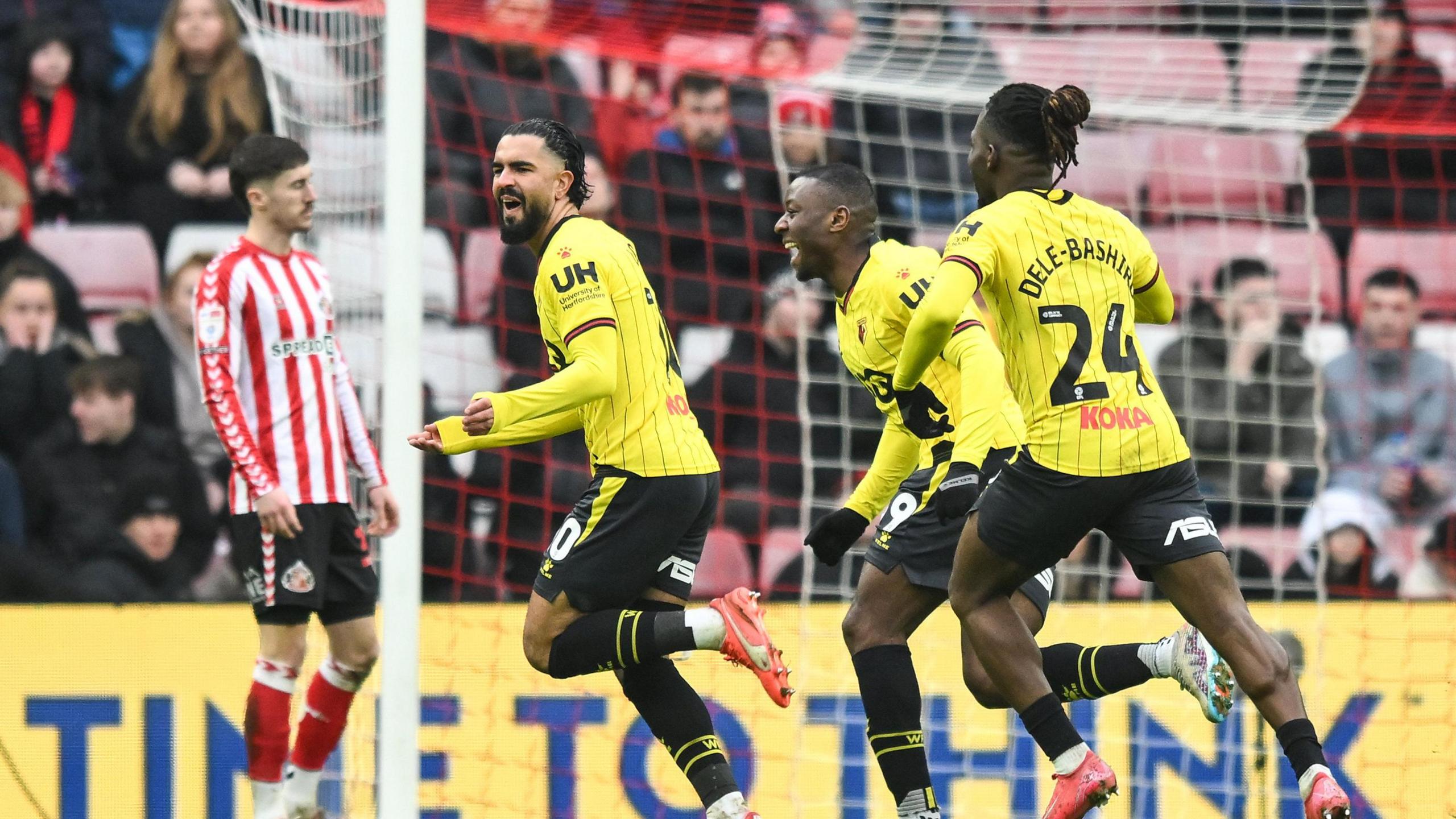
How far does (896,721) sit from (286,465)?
6.68 feet

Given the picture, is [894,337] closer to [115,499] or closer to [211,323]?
[211,323]

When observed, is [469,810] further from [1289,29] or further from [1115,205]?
[1289,29]

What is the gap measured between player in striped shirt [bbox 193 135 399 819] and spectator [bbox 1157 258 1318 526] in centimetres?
404

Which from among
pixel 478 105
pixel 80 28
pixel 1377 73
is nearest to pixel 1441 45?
pixel 1377 73

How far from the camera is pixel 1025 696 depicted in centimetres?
457

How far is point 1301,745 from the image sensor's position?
4.27m

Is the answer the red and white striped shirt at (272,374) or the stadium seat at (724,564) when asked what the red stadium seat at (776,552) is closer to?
the stadium seat at (724,564)

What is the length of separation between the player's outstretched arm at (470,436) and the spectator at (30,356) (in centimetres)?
391

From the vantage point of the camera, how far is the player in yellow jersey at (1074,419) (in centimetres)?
432

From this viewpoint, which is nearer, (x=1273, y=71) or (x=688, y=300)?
(x=688, y=300)

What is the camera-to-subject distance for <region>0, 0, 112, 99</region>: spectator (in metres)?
8.37

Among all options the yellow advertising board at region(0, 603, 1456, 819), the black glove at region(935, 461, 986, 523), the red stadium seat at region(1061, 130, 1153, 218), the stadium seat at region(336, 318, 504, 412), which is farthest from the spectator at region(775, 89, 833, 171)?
the black glove at region(935, 461, 986, 523)

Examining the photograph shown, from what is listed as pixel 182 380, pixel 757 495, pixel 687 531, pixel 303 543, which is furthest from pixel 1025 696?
pixel 182 380

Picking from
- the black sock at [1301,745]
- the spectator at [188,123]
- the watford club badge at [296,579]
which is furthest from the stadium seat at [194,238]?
the black sock at [1301,745]
